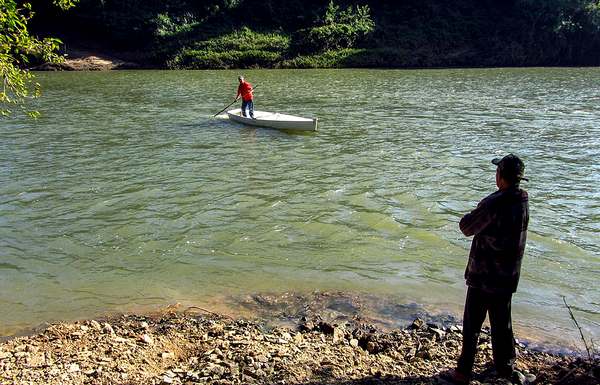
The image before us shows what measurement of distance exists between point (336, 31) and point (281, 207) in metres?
44.9

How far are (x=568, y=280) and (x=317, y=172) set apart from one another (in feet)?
25.4

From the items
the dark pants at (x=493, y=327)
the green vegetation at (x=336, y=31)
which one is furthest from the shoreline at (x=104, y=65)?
the dark pants at (x=493, y=327)

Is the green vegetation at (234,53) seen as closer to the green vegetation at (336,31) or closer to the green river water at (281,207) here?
the green vegetation at (336,31)

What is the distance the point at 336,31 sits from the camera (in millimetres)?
54531

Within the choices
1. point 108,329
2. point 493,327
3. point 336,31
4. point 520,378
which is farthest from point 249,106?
point 336,31

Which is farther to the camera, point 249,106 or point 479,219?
point 249,106

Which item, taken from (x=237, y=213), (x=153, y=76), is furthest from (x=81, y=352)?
(x=153, y=76)

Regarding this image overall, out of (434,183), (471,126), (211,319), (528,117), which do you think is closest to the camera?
(211,319)

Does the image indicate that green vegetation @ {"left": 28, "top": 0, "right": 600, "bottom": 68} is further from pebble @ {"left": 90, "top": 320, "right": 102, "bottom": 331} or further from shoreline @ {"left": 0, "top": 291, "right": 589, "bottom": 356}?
pebble @ {"left": 90, "top": 320, "right": 102, "bottom": 331}

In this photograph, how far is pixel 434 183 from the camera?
46.7 ft

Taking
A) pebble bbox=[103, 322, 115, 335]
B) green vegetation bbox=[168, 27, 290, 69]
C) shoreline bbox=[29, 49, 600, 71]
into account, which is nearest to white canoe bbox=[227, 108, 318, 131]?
pebble bbox=[103, 322, 115, 335]

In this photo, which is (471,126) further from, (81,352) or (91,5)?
(91,5)

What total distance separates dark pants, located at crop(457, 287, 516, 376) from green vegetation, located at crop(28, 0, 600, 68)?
155 ft

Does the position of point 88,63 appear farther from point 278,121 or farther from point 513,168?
point 513,168
